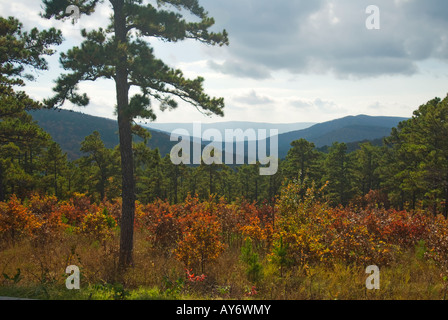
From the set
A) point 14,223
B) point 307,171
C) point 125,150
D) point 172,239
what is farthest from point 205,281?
point 307,171

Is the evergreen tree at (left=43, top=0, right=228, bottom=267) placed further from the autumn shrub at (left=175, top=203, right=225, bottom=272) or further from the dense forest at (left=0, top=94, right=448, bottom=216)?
the dense forest at (left=0, top=94, right=448, bottom=216)

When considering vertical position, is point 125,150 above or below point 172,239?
above

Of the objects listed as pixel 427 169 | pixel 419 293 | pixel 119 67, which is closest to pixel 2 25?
pixel 119 67

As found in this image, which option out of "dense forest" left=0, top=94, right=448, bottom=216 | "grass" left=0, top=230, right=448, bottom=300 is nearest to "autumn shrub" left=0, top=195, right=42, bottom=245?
"grass" left=0, top=230, right=448, bottom=300

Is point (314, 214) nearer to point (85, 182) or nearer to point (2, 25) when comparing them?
point (2, 25)

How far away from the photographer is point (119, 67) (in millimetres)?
7969

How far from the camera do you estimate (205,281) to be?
7645mm

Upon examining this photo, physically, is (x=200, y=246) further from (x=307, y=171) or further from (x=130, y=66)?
(x=307, y=171)

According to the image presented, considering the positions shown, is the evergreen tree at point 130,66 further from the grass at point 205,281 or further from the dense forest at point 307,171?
the dense forest at point 307,171

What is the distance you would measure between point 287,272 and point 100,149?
30159mm

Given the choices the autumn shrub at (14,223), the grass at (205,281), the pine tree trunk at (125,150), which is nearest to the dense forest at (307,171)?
the autumn shrub at (14,223)

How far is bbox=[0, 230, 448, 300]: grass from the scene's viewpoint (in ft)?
21.5

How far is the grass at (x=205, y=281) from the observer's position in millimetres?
6551

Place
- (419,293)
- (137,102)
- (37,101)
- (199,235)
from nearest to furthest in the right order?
(419,293) < (137,102) < (199,235) < (37,101)
